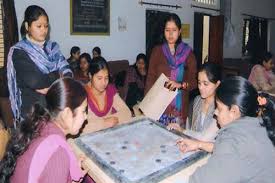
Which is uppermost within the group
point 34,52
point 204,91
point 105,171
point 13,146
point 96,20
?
point 96,20

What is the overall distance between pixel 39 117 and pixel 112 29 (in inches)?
174

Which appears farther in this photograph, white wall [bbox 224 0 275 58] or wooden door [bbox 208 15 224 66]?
white wall [bbox 224 0 275 58]

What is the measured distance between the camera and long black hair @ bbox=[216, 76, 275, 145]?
1274 mm

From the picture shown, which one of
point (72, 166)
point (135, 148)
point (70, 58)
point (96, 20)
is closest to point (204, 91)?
point (135, 148)

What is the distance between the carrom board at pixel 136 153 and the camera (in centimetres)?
133

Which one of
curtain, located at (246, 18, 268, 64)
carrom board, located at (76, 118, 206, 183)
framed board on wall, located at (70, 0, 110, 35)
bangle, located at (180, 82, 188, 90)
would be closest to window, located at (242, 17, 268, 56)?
curtain, located at (246, 18, 268, 64)

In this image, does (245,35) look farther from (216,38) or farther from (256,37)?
(216,38)

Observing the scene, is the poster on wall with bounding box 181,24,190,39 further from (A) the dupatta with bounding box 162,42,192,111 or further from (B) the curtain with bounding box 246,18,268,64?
(A) the dupatta with bounding box 162,42,192,111

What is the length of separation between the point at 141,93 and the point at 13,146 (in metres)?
3.31

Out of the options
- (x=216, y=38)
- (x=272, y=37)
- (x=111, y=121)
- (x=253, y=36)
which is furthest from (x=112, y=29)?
(x=272, y=37)

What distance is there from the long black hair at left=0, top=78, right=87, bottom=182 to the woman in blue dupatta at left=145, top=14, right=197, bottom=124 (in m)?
1.21

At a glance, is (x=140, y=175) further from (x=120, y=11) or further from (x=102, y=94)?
(x=120, y=11)

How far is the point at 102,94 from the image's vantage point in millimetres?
2395

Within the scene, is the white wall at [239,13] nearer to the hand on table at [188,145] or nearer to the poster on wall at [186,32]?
the poster on wall at [186,32]
